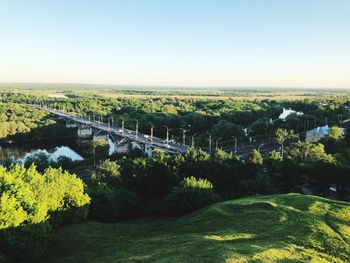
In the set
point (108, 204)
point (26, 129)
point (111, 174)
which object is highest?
point (111, 174)

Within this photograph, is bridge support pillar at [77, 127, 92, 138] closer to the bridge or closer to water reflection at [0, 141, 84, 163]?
the bridge

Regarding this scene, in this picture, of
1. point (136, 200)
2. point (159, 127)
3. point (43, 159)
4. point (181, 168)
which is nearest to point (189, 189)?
point (136, 200)

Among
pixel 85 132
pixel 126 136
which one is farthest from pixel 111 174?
pixel 85 132

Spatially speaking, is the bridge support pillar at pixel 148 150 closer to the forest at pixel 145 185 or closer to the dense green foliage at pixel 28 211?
the forest at pixel 145 185

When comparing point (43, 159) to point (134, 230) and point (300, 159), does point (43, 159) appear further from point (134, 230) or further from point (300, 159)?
point (300, 159)

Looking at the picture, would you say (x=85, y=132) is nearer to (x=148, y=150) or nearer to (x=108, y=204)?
(x=148, y=150)

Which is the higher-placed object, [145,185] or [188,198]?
[188,198]

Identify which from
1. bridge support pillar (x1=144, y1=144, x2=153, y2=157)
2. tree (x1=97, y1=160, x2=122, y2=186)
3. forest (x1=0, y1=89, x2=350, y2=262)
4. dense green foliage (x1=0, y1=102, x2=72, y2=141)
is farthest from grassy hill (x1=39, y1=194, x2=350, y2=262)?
dense green foliage (x1=0, y1=102, x2=72, y2=141)
